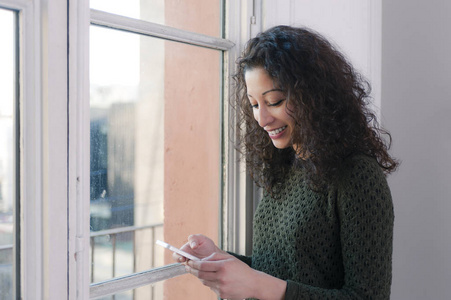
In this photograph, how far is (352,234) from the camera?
104 centimetres

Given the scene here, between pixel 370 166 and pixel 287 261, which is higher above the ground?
pixel 370 166

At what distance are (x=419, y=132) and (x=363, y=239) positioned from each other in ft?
3.75

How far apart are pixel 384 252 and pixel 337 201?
16 cm

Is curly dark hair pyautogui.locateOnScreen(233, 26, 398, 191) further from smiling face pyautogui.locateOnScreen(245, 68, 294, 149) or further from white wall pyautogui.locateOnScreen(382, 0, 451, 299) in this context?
white wall pyautogui.locateOnScreen(382, 0, 451, 299)

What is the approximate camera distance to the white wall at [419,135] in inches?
76.8

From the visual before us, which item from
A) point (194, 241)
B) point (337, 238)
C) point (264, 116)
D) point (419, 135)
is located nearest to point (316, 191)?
point (337, 238)

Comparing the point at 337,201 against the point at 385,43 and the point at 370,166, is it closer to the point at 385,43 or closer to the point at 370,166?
the point at 370,166

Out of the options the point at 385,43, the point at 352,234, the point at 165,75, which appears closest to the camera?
the point at 352,234

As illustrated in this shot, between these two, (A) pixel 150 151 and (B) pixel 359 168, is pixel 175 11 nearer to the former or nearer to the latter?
(A) pixel 150 151

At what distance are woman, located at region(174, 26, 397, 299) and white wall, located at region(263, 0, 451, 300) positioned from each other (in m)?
0.83

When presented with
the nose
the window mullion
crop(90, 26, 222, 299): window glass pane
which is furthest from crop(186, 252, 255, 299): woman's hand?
the window mullion

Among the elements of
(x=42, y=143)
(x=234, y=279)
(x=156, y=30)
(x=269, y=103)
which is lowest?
(x=234, y=279)

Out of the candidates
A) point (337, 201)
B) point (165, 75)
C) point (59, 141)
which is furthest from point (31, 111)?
point (337, 201)

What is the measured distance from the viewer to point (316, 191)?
3.75ft
